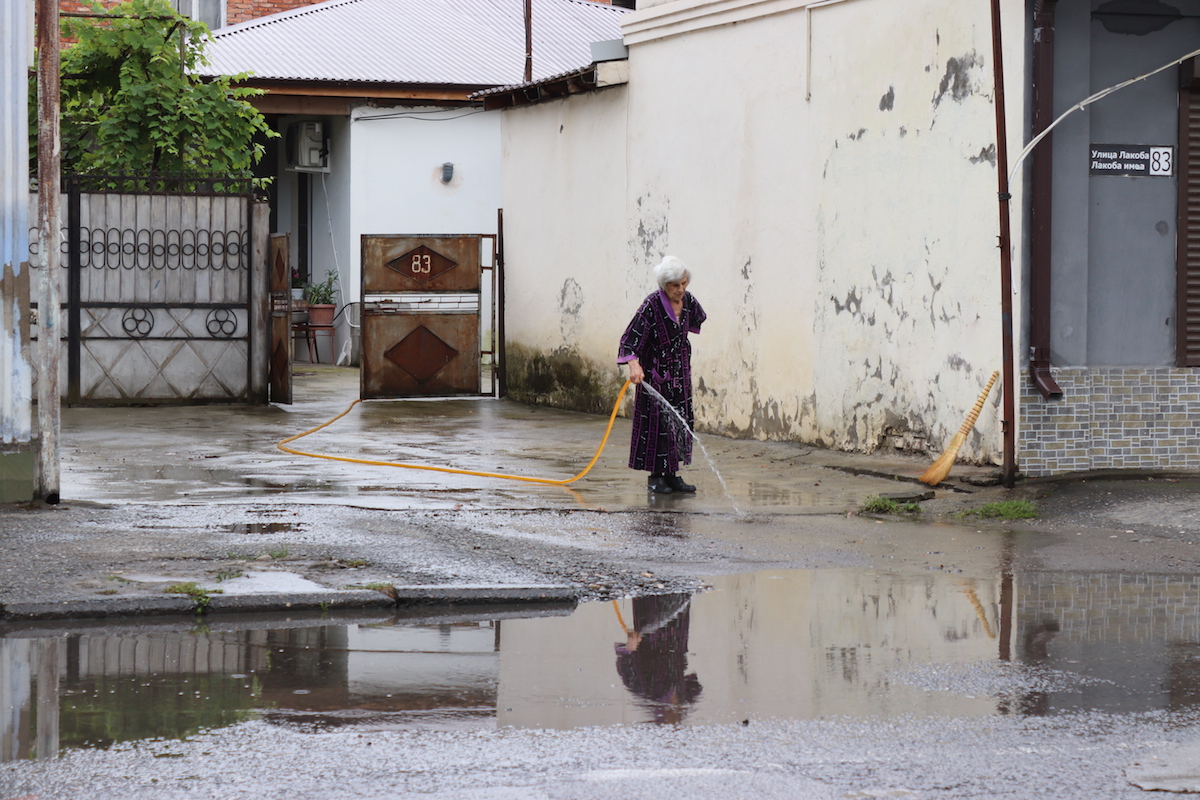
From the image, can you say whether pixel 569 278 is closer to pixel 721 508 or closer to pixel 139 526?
pixel 721 508

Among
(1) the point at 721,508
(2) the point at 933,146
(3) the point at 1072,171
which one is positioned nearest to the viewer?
(1) the point at 721,508

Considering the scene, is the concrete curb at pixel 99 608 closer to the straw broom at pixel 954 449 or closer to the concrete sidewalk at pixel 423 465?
the concrete sidewalk at pixel 423 465

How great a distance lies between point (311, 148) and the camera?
2456 cm

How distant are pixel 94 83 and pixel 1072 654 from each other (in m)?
14.7

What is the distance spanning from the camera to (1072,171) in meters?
9.98

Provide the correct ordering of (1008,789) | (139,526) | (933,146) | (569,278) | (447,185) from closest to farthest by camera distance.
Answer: (1008,789) → (139,526) → (933,146) → (569,278) → (447,185)

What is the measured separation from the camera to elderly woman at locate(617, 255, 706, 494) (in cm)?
991

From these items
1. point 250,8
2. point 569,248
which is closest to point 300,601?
point 569,248

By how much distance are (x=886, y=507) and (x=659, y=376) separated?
1827mm

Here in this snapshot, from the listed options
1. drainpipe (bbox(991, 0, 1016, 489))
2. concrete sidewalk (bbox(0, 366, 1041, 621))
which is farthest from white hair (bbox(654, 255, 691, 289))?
drainpipe (bbox(991, 0, 1016, 489))

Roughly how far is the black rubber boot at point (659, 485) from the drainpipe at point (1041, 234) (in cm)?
255

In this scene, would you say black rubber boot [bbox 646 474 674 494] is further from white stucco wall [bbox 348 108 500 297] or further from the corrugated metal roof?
white stucco wall [bbox 348 108 500 297]

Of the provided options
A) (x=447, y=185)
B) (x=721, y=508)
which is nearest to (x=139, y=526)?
(x=721, y=508)

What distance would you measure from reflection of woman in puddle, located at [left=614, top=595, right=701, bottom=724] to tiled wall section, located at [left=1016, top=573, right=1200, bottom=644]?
4.60ft
